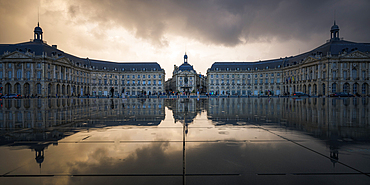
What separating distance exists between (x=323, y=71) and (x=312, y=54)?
26.5 feet

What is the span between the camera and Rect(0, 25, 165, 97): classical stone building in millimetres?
60312

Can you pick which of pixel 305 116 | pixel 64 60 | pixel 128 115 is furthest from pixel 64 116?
pixel 64 60

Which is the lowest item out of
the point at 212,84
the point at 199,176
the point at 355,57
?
the point at 199,176

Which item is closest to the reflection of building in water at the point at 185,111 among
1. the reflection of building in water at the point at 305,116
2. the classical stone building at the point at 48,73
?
the reflection of building in water at the point at 305,116

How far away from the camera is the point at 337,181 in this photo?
2.26 meters

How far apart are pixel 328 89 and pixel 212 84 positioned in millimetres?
48559

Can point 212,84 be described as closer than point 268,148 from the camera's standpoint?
No

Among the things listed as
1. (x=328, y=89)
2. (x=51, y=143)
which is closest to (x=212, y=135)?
(x=51, y=143)

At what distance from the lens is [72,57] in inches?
3076

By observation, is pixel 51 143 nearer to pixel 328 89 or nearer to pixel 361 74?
pixel 328 89

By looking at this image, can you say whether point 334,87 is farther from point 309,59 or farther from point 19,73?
point 19,73

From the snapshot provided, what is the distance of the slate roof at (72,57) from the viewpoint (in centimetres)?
6231

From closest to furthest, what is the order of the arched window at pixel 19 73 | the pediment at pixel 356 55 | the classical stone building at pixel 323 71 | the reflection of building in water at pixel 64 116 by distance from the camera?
the reflection of building in water at pixel 64 116 → the pediment at pixel 356 55 → the classical stone building at pixel 323 71 → the arched window at pixel 19 73

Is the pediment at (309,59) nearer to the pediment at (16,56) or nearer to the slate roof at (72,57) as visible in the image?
the slate roof at (72,57)
